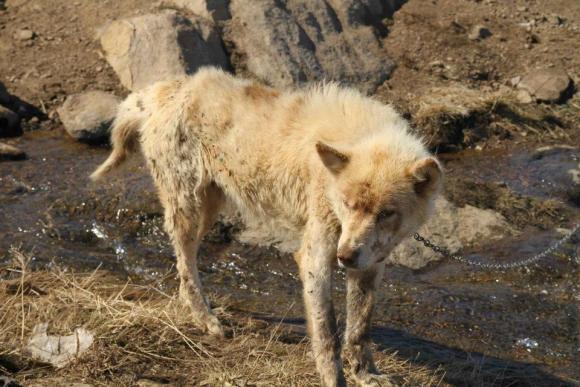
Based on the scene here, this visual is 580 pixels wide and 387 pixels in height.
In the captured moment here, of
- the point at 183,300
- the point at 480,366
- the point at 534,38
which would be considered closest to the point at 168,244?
the point at 183,300

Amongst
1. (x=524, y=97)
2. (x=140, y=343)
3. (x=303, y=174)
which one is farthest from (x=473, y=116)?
(x=140, y=343)

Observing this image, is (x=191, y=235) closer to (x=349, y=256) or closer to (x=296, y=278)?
(x=296, y=278)

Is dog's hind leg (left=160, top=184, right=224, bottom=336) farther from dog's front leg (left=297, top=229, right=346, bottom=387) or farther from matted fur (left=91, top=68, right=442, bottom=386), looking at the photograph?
dog's front leg (left=297, top=229, right=346, bottom=387)

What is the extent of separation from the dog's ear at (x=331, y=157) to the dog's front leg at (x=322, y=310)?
0.58 metres

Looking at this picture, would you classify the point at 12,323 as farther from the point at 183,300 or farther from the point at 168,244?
the point at 168,244

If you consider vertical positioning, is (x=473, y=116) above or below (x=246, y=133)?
below

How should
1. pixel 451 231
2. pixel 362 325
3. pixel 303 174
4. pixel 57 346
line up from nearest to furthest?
pixel 57 346, pixel 303 174, pixel 362 325, pixel 451 231

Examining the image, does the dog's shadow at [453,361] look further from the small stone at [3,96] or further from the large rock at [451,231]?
the small stone at [3,96]

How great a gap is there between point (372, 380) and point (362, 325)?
0.38 metres

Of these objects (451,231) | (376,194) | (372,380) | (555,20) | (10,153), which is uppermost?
(376,194)

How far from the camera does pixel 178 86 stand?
22.5ft

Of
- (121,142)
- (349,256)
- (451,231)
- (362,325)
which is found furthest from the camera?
(451,231)

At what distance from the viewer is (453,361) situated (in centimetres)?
680

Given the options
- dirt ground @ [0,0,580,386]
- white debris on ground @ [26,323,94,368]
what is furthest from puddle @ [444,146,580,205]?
white debris on ground @ [26,323,94,368]
